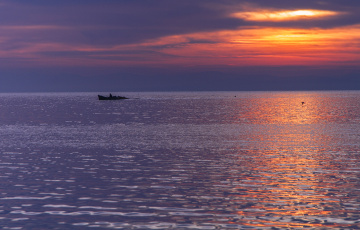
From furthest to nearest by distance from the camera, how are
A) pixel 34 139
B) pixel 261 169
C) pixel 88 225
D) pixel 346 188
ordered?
pixel 34 139
pixel 261 169
pixel 346 188
pixel 88 225

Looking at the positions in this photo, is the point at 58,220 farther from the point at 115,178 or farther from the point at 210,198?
the point at 115,178

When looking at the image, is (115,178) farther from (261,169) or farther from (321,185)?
(321,185)

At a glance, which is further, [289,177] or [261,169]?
[261,169]

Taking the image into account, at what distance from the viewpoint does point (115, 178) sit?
29.7 metres

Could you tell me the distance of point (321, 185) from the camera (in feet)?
88.6

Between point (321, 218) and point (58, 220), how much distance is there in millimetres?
10659

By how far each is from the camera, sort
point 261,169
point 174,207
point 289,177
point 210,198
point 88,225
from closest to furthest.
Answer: point 88,225 < point 174,207 < point 210,198 < point 289,177 < point 261,169

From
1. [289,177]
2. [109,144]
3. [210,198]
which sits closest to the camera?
[210,198]

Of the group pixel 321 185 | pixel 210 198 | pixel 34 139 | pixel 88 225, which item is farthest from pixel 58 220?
pixel 34 139

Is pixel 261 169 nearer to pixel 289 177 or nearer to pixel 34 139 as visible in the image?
pixel 289 177

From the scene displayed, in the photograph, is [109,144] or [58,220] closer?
[58,220]

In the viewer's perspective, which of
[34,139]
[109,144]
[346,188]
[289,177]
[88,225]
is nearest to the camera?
[88,225]

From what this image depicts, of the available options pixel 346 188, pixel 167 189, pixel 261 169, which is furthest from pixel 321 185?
pixel 167 189

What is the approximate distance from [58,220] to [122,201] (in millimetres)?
3940
